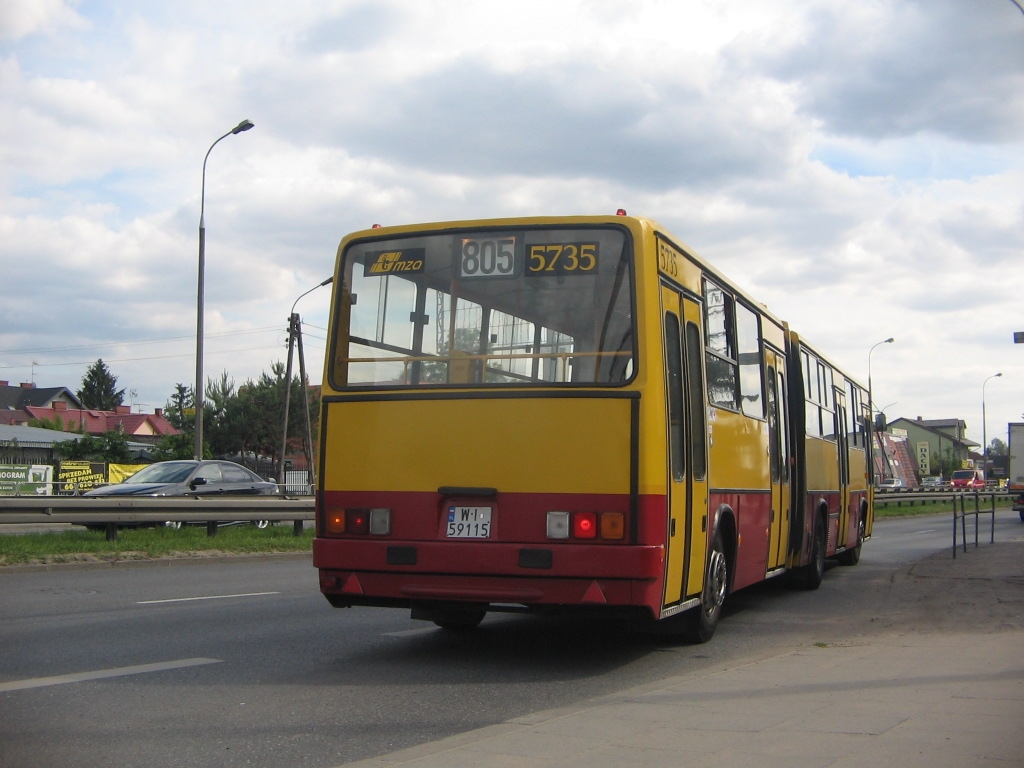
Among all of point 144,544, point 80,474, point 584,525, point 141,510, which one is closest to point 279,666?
point 584,525

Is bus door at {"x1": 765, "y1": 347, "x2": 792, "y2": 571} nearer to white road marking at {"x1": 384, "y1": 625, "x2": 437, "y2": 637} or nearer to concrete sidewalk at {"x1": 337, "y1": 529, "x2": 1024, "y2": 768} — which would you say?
concrete sidewalk at {"x1": 337, "y1": 529, "x2": 1024, "y2": 768}

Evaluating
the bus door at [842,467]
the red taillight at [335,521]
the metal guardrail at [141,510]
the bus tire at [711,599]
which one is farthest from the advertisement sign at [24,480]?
the bus tire at [711,599]

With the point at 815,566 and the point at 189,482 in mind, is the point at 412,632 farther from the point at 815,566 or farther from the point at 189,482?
the point at 189,482

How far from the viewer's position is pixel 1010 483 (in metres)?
43.7

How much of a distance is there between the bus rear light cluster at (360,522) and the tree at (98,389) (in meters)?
141

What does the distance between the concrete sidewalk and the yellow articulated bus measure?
991mm

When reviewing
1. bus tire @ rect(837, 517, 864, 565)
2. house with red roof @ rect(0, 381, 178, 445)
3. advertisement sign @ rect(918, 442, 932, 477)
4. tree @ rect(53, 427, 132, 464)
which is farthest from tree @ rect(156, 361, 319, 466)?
advertisement sign @ rect(918, 442, 932, 477)

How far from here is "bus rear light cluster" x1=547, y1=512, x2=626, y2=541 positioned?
7.93 meters

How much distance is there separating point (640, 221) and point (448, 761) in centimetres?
442

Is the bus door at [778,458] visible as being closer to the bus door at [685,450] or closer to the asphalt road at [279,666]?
the asphalt road at [279,666]

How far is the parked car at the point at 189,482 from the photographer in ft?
72.8

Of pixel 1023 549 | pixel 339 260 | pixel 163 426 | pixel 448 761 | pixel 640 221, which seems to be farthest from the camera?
pixel 163 426

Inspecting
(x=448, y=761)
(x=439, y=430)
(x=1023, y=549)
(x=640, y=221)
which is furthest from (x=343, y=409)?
(x=1023, y=549)

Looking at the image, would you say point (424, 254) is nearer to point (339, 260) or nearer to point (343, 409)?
point (339, 260)
